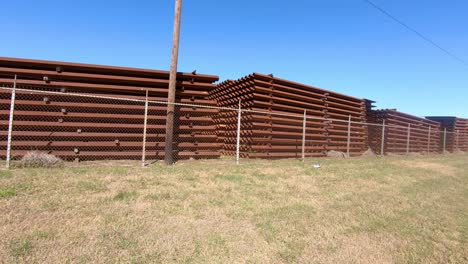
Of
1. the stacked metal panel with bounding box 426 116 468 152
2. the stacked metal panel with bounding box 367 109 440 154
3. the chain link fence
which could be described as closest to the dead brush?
the chain link fence

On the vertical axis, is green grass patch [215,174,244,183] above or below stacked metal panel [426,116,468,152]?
below

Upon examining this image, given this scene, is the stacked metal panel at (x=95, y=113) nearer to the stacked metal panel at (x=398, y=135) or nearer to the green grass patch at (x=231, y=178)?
the green grass patch at (x=231, y=178)

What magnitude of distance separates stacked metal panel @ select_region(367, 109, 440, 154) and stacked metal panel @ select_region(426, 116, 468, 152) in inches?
136

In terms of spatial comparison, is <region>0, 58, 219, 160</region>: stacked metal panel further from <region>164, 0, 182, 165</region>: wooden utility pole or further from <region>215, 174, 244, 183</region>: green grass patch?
<region>215, 174, 244, 183</region>: green grass patch

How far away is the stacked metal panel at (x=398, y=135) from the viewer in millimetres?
19875

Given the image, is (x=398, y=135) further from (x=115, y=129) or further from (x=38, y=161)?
(x=38, y=161)

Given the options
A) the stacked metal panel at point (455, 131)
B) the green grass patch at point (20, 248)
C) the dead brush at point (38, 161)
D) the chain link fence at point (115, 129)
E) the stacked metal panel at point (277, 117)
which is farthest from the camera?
the stacked metal panel at point (455, 131)

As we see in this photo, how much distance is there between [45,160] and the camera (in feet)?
23.7

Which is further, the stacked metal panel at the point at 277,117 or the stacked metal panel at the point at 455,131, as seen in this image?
the stacked metal panel at the point at 455,131

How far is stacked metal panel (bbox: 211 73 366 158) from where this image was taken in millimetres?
12117

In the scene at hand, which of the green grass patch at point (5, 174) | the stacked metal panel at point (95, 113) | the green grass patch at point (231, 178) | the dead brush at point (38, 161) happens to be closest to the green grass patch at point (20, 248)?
the green grass patch at point (5, 174)

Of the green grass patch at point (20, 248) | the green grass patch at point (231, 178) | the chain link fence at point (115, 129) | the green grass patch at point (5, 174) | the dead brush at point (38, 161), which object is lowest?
the green grass patch at point (20, 248)

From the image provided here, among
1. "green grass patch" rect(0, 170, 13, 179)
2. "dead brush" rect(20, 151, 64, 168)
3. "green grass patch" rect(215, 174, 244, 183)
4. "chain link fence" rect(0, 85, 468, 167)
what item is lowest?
"green grass patch" rect(215, 174, 244, 183)

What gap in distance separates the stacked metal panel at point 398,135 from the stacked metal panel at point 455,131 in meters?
3.46
